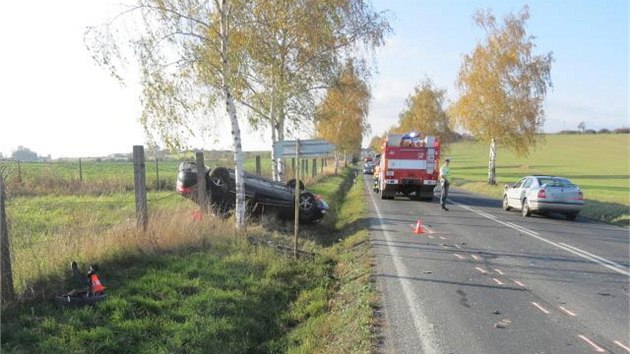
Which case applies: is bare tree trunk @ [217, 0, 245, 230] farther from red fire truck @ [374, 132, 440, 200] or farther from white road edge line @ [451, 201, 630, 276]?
red fire truck @ [374, 132, 440, 200]

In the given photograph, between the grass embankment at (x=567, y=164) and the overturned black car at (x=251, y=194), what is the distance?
58.3 ft

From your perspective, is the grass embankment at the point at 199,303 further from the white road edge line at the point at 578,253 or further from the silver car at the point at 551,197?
the silver car at the point at 551,197

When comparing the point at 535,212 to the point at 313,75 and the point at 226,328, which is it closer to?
the point at 313,75

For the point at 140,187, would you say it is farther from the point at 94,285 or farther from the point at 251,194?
the point at 251,194

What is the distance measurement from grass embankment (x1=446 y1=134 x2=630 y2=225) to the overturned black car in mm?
17764

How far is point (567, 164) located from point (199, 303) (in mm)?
79149

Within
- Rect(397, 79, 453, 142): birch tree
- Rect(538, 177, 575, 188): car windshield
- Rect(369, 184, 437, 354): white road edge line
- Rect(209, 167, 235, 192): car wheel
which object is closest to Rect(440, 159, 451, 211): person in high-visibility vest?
Rect(538, 177, 575, 188): car windshield

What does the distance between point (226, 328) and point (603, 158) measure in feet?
303

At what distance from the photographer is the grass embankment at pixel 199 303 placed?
573 cm

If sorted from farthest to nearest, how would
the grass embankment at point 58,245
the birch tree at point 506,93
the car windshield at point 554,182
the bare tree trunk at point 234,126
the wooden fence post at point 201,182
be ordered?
the birch tree at point 506,93 → the car windshield at point 554,182 → the wooden fence post at point 201,182 → the bare tree trunk at point 234,126 → the grass embankment at point 58,245

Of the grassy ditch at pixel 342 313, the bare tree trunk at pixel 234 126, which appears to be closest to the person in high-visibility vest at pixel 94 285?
the grassy ditch at pixel 342 313

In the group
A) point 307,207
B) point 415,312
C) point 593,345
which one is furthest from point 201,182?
point 593,345

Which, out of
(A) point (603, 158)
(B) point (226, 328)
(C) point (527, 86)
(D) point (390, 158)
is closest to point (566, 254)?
(B) point (226, 328)

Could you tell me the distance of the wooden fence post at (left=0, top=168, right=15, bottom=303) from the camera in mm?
6113
